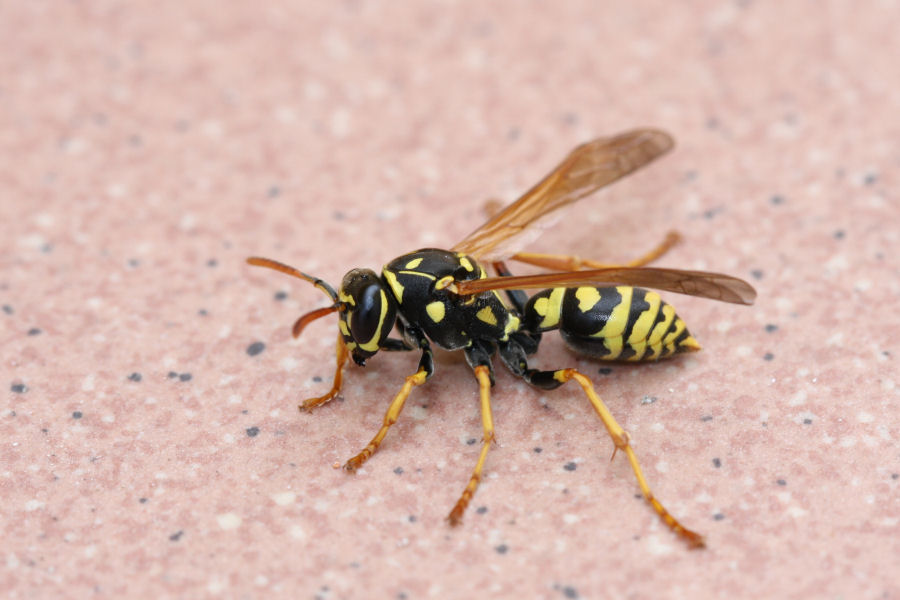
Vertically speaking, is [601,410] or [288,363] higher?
[288,363]

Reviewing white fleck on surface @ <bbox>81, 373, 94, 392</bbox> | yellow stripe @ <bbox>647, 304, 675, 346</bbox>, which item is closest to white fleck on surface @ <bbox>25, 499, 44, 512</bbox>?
white fleck on surface @ <bbox>81, 373, 94, 392</bbox>

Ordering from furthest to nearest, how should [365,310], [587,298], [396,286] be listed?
[587,298]
[396,286]
[365,310]

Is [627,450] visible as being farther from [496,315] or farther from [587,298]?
[496,315]

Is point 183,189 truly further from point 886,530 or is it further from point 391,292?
point 886,530

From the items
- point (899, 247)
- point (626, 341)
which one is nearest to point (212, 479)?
point (626, 341)

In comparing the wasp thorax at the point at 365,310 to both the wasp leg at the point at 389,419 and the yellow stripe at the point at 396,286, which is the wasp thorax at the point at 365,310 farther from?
the wasp leg at the point at 389,419

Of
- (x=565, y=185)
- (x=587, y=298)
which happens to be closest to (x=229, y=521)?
(x=587, y=298)

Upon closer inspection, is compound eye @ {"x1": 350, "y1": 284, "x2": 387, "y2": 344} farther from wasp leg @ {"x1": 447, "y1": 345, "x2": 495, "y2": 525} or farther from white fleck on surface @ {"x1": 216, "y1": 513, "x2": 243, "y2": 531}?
white fleck on surface @ {"x1": 216, "y1": 513, "x2": 243, "y2": 531}
